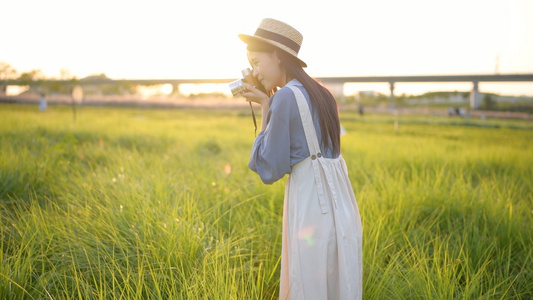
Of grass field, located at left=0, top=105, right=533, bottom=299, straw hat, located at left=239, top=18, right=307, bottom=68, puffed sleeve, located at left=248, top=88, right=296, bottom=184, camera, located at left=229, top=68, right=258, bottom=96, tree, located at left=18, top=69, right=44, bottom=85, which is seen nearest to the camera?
puffed sleeve, located at left=248, top=88, right=296, bottom=184

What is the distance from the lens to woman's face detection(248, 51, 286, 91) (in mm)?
1799

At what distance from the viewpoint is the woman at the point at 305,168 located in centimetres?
166

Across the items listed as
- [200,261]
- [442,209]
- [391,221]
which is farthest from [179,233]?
[442,209]

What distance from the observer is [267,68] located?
71.2 inches

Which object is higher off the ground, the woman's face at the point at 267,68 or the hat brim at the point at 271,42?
the hat brim at the point at 271,42

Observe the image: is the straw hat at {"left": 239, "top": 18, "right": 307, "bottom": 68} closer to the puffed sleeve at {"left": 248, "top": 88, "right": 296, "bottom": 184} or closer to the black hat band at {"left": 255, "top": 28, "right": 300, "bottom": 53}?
the black hat band at {"left": 255, "top": 28, "right": 300, "bottom": 53}

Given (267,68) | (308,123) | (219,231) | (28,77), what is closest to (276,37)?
(267,68)

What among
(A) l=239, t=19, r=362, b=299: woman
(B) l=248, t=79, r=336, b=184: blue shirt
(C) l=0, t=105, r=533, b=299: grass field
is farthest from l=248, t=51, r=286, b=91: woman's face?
(C) l=0, t=105, r=533, b=299: grass field

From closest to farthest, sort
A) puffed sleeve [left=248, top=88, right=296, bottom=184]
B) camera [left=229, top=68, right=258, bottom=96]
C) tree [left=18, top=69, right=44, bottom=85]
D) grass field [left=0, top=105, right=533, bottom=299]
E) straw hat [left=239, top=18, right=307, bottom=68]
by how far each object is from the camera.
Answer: puffed sleeve [left=248, top=88, right=296, bottom=184], straw hat [left=239, top=18, right=307, bottom=68], camera [left=229, top=68, right=258, bottom=96], grass field [left=0, top=105, right=533, bottom=299], tree [left=18, top=69, right=44, bottom=85]

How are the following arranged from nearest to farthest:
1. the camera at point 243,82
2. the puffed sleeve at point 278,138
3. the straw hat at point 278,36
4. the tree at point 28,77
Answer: the puffed sleeve at point 278,138 → the straw hat at point 278,36 → the camera at point 243,82 → the tree at point 28,77

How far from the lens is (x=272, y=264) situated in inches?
104

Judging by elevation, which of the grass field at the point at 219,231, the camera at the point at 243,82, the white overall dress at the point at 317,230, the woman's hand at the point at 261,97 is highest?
the camera at the point at 243,82

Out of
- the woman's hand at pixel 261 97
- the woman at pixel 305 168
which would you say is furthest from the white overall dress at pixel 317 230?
the woman's hand at pixel 261 97

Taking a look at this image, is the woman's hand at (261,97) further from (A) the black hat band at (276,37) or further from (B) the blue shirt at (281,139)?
(A) the black hat band at (276,37)
